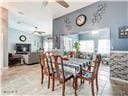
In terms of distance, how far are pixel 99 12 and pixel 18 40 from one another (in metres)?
7.72

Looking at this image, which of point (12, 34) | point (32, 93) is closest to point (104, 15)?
point (32, 93)

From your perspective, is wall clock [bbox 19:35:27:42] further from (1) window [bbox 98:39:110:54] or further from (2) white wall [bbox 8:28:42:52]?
(1) window [bbox 98:39:110:54]

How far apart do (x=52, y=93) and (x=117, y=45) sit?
8.66 feet

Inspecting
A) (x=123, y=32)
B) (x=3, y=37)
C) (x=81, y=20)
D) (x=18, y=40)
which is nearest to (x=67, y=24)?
(x=81, y=20)

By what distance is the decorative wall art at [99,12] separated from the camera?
3.88 metres

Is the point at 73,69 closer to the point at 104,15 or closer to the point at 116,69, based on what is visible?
the point at 116,69

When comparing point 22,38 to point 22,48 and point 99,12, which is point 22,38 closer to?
point 22,48

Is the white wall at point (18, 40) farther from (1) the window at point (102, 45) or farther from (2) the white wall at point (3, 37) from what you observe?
(1) the window at point (102, 45)

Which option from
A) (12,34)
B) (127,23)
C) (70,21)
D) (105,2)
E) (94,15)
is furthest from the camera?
(12,34)

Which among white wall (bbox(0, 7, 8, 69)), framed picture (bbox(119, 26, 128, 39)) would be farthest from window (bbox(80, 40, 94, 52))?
white wall (bbox(0, 7, 8, 69))

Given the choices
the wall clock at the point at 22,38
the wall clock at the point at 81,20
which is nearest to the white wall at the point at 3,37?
the wall clock at the point at 81,20

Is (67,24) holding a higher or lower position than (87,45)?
higher

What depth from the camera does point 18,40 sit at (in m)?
9.30

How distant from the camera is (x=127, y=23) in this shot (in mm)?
3314
